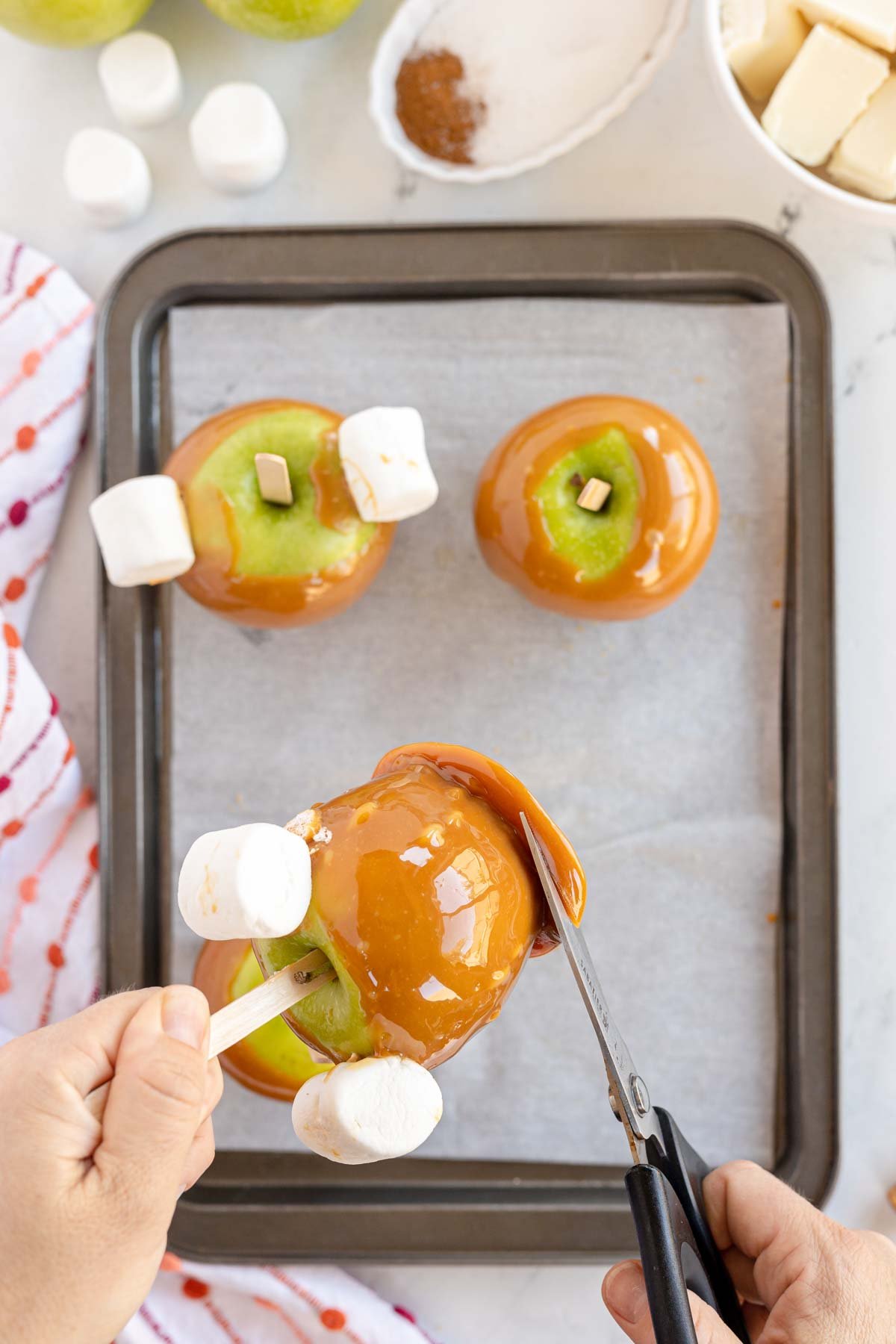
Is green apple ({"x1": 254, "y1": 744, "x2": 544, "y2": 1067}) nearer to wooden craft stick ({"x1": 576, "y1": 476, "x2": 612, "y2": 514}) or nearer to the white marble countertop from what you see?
wooden craft stick ({"x1": 576, "y1": 476, "x2": 612, "y2": 514})

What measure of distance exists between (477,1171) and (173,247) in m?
1.02

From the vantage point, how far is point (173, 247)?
1139 millimetres

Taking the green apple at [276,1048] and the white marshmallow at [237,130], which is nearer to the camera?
the green apple at [276,1048]

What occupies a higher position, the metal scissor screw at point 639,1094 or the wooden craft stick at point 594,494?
the wooden craft stick at point 594,494

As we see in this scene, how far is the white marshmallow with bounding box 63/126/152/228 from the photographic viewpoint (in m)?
1.14

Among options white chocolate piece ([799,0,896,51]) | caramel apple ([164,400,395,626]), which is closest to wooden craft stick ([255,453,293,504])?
caramel apple ([164,400,395,626])

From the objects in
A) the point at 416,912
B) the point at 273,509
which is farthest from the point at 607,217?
the point at 416,912

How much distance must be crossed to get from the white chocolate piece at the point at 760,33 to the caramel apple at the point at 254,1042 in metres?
0.98

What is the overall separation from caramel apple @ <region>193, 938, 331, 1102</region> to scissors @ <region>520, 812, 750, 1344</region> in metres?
0.38

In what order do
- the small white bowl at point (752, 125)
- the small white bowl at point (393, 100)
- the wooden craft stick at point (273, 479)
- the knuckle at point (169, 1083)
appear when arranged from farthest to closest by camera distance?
the small white bowl at point (393, 100), the small white bowl at point (752, 125), the wooden craft stick at point (273, 479), the knuckle at point (169, 1083)

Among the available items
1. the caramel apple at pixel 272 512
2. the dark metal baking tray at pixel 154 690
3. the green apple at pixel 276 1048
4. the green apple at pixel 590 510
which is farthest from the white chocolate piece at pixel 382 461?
the green apple at pixel 276 1048

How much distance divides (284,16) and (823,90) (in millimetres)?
534

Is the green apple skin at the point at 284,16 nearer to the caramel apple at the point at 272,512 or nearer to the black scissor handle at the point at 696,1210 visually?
A: the caramel apple at the point at 272,512

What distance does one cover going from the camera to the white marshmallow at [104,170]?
1139 mm
